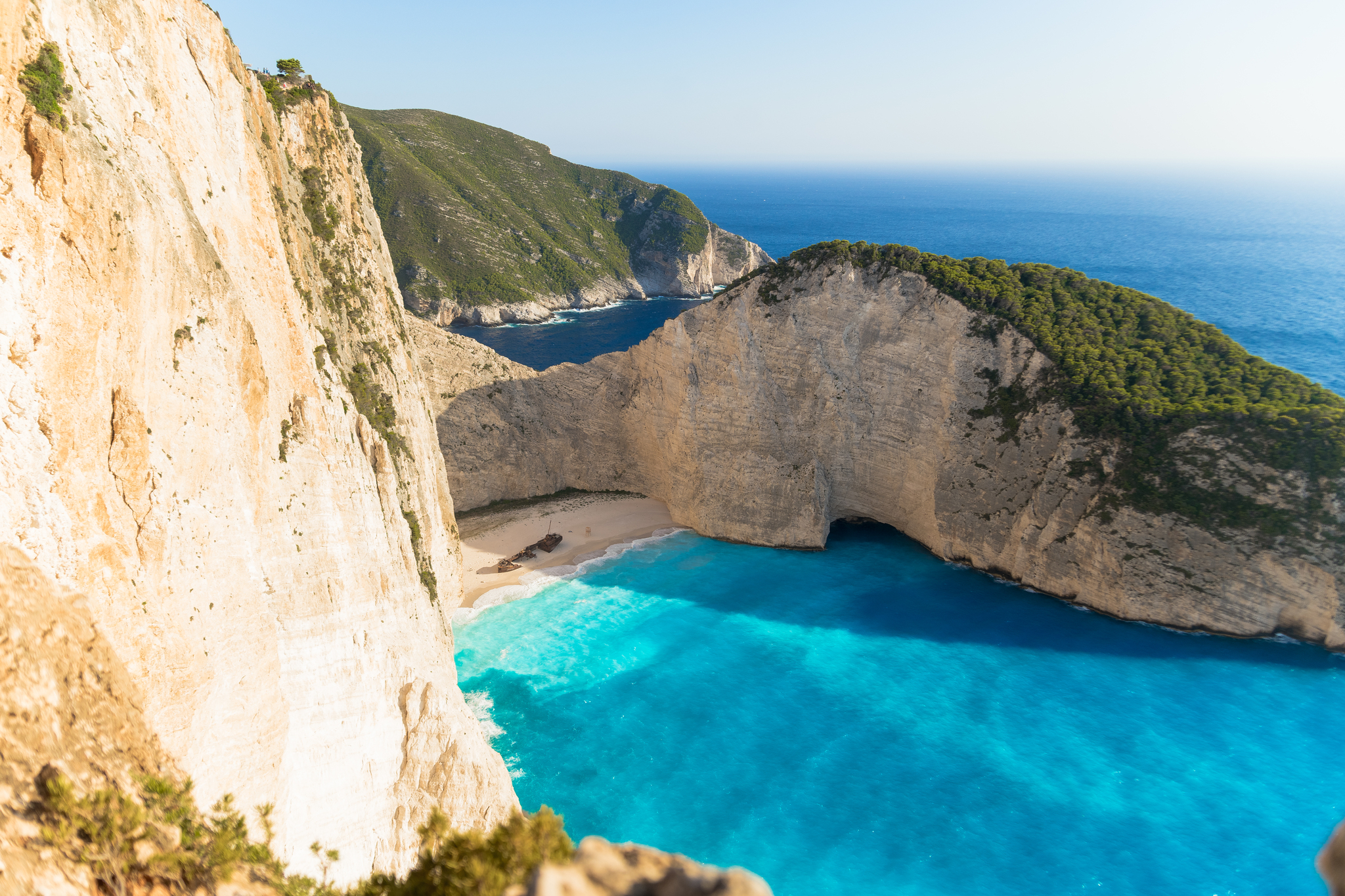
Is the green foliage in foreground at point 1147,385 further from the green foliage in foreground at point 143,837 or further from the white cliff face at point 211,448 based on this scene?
the green foliage in foreground at point 143,837

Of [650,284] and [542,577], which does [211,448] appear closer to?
[542,577]

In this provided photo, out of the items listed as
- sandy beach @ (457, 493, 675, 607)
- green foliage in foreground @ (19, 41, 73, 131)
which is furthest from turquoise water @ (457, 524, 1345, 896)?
green foliage in foreground @ (19, 41, 73, 131)

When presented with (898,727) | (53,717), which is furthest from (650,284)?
(53,717)

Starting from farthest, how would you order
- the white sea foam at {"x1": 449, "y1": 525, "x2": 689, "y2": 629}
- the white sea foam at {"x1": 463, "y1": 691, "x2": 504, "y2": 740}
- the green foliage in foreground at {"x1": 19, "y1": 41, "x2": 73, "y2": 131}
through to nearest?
1. the white sea foam at {"x1": 449, "y1": 525, "x2": 689, "y2": 629}
2. the white sea foam at {"x1": 463, "y1": 691, "x2": 504, "y2": 740}
3. the green foliage in foreground at {"x1": 19, "y1": 41, "x2": 73, "y2": 131}

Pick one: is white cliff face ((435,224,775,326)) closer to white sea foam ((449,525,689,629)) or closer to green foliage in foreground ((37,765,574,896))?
white sea foam ((449,525,689,629))

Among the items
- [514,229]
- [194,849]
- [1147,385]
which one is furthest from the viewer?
[514,229]

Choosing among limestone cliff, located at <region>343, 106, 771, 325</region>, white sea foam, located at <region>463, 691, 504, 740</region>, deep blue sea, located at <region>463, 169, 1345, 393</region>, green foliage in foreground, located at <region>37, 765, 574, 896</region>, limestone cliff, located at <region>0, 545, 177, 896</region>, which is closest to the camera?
limestone cliff, located at <region>0, 545, 177, 896</region>
